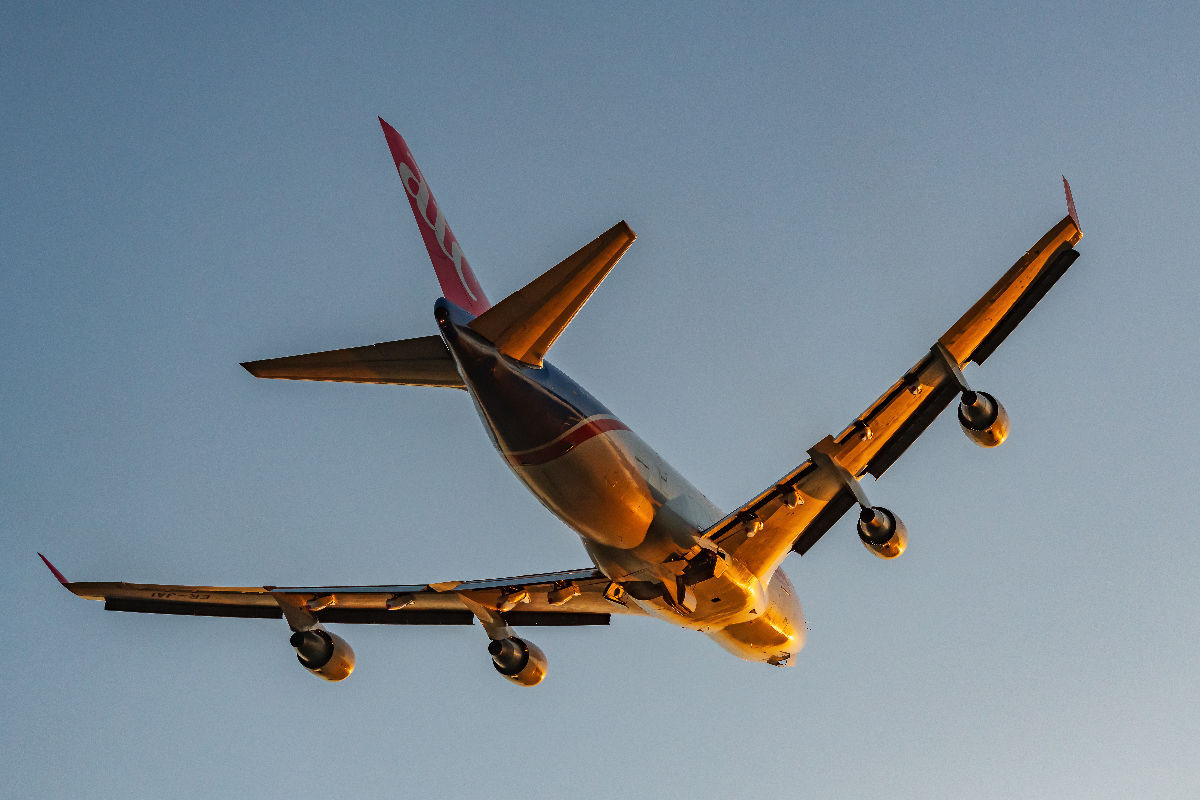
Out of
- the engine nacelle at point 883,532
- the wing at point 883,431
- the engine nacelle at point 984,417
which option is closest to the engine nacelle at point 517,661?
the wing at point 883,431

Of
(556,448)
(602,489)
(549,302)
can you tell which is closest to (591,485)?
(602,489)

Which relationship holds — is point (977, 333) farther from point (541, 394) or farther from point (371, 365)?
point (371, 365)

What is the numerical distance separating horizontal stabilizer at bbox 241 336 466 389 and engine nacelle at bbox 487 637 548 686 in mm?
7046

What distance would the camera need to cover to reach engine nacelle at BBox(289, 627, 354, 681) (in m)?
24.2

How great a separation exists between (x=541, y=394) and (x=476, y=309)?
5300 millimetres

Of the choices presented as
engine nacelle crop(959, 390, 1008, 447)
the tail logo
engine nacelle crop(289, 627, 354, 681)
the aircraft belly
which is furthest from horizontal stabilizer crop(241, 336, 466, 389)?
engine nacelle crop(959, 390, 1008, 447)

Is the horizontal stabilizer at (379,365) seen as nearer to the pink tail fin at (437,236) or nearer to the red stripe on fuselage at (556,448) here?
the red stripe on fuselage at (556,448)

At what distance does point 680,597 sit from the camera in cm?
2253

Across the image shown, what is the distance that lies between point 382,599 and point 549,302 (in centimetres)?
1009

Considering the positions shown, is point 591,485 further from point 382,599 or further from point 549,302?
point 382,599

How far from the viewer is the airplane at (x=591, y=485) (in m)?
19.1

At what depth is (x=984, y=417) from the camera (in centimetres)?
2125

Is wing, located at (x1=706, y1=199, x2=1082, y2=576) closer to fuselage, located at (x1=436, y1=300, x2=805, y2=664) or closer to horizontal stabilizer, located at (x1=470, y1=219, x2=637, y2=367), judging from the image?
fuselage, located at (x1=436, y1=300, x2=805, y2=664)

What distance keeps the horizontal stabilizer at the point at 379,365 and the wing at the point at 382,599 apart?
5728 millimetres
